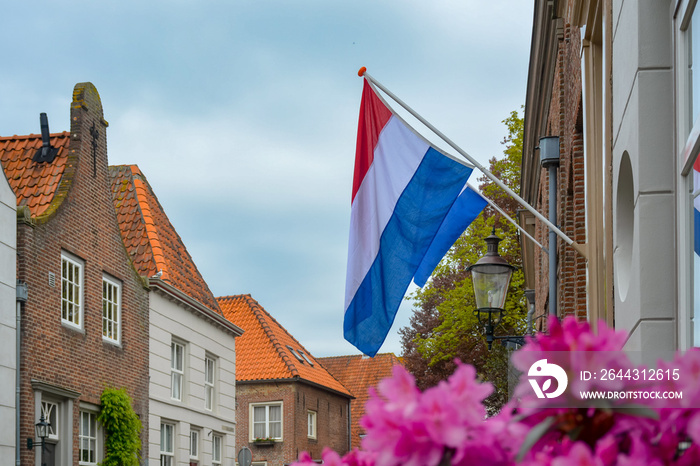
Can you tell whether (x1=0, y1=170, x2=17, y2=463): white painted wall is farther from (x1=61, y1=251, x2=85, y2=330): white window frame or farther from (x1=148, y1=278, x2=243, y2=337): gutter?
(x1=148, y1=278, x2=243, y2=337): gutter

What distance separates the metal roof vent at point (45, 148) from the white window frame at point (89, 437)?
19.2 feet

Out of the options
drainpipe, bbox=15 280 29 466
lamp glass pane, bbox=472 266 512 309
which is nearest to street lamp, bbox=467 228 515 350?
lamp glass pane, bbox=472 266 512 309

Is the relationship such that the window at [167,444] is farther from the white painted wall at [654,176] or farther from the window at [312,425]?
the window at [312,425]

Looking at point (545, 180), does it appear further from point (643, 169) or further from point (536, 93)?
point (643, 169)

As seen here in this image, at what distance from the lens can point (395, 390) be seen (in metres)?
1.44

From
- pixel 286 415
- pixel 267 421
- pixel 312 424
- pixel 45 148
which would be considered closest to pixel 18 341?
pixel 45 148

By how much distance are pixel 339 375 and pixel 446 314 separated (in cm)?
2629

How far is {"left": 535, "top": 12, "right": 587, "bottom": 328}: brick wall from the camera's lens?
1003cm

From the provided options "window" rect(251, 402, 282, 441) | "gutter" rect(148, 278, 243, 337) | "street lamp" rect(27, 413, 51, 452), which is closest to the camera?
"street lamp" rect(27, 413, 51, 452)

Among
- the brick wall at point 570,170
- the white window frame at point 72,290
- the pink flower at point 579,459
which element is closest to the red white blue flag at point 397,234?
the brick wall at point 570,170

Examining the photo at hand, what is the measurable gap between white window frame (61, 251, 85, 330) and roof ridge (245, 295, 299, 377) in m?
23.0

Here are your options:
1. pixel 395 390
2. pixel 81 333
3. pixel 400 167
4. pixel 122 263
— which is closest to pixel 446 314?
pixel 122 263

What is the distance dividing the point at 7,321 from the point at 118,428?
4.98m

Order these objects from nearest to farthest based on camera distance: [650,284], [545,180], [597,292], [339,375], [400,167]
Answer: [650,284], [597,292], [400,167], [545,180], [339,375]
